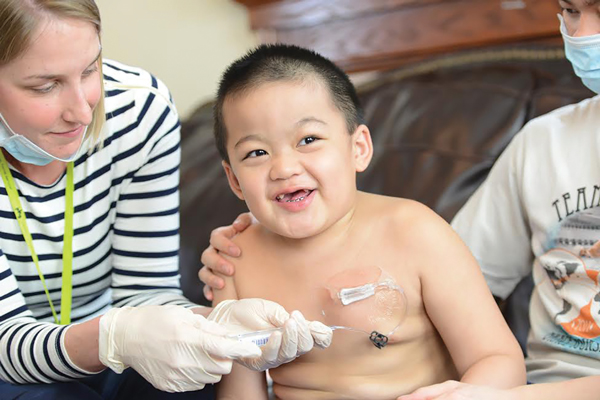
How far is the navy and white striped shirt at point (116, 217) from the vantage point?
139cm

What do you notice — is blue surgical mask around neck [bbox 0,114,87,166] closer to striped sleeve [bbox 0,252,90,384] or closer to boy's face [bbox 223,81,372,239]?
striped sleeve [bbox 0,252,90,384]

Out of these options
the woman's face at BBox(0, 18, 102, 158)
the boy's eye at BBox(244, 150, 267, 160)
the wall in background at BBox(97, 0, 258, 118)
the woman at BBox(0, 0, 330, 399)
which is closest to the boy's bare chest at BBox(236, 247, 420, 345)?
the woman at BBox(0, 0, 330, 399)

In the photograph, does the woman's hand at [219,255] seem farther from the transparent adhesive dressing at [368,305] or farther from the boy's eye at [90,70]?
the boy's eye at [90,70]

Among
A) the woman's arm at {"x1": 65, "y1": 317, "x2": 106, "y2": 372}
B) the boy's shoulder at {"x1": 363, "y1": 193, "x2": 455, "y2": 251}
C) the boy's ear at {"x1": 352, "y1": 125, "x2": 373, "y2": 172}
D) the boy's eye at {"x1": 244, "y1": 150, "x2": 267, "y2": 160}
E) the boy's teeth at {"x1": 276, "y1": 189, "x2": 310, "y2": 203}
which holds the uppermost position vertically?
the boy's eye at {"x1": 244, "y1": 150, "x2": 267, "y2": 160}

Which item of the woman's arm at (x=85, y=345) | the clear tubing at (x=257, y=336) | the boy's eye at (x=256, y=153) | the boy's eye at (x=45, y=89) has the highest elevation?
the boy's eye at (x=45, y=89)

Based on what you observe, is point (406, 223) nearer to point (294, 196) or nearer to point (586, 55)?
point (294, 196)

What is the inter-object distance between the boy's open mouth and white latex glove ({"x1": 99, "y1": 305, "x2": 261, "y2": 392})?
24cm

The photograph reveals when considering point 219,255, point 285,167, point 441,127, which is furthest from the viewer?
point 441,127

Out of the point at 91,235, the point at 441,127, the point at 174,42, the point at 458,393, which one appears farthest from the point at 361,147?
the point at 174,42

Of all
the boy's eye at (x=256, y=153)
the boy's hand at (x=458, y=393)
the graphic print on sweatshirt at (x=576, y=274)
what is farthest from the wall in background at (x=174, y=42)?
the boy's hand at (x=458, y=393)

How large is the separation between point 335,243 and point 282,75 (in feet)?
1.02

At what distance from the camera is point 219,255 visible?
136cm

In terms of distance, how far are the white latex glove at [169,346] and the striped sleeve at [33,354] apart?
0.29 ft

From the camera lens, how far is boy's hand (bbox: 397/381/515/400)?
1.03 m
